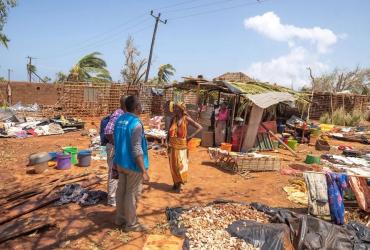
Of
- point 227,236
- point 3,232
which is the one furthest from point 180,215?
point 3,232

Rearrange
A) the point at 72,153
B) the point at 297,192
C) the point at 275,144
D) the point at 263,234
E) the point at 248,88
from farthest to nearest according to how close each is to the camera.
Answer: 1. the point at 275,144
2. the point at 248,88
3. the point at 72,153
4. the point at 297,192
5. the point at 263,234

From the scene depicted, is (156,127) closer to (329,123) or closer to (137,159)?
(137,159)

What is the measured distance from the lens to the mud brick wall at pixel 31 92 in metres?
19.9

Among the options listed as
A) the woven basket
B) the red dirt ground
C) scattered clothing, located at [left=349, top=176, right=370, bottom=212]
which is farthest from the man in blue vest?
the woven basket

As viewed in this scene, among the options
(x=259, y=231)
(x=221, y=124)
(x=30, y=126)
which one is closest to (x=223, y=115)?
(x=221, y=124)

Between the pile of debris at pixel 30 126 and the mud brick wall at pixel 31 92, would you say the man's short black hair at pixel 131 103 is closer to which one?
the pile of debris at pixel 30 126

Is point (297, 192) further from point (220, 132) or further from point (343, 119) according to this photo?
point (343, 119)

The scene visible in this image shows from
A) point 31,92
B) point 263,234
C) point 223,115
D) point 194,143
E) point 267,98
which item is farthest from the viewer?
point 31,92

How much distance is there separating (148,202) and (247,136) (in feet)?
19.0

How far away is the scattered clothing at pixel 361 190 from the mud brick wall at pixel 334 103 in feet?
60.2

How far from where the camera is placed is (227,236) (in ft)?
14.4

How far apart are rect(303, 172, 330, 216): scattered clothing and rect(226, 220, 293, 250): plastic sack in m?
0.79

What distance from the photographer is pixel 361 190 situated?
210 inches

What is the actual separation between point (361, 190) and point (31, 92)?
63.8ft
